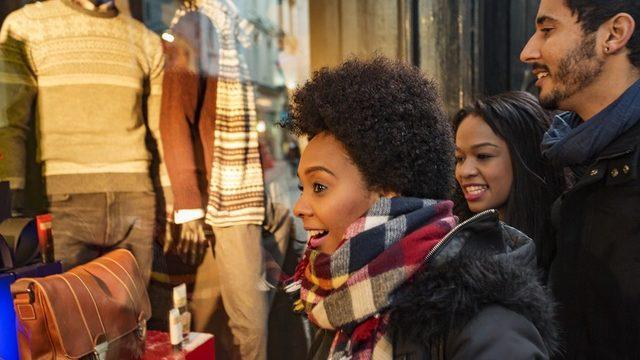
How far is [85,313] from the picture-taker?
1.62 m

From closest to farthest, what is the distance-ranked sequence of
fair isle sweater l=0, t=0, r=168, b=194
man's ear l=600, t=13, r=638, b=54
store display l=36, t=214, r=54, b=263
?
man's ear l=600, t=13, r=638, b=54 → store display l=36, t=214, r=54, b=263 → fair isle sweater l=0, t=0, r=168, b=194

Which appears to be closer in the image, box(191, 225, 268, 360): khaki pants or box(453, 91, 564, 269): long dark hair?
box(453, 91, 564, 269): long dark hair

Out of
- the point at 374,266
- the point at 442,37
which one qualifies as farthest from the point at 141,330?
the point at 442,37

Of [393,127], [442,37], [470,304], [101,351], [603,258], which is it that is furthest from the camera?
[442,37]

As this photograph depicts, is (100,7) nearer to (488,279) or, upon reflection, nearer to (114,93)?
(114,93)

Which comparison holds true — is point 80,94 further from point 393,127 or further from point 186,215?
point 393,127

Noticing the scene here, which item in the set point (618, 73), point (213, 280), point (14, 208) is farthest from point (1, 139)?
point (618, 73)

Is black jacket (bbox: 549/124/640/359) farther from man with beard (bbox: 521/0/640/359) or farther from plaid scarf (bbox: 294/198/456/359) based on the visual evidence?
plaid scarf (bbox: 294/198/456/359)

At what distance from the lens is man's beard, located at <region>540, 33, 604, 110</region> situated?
163 centimetres

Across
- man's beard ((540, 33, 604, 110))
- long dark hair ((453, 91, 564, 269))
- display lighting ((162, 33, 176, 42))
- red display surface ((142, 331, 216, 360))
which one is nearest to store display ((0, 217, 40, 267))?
red display surface ((142, 331, 216, 360))

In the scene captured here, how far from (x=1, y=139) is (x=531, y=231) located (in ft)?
6.43

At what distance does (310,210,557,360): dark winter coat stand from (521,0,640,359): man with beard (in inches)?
21.5

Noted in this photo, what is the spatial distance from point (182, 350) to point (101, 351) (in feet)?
1.54

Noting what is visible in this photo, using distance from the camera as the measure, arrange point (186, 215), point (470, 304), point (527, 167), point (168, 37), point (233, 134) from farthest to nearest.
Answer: point (233, 134) < point (186, 215) < point (168, 37) < point (527, 167) < point (470, 304)
